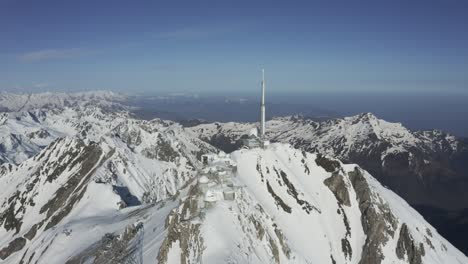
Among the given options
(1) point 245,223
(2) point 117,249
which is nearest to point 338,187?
(1) point 245,223

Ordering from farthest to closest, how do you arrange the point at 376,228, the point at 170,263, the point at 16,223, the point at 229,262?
the point at 16,223
the point at 376,228
the point at 170,263
the point at 229,262

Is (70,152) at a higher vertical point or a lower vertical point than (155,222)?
lower

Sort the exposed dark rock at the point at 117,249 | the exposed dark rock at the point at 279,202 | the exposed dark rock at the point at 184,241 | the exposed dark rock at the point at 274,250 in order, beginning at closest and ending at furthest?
the exposed dark rock at the point at 184,241 < the exposed dark rock at the point at 117,249 < the exposed dark rock at the point at 274,250 < the exposed dark rock at the point at 279,202

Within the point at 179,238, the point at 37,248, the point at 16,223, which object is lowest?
the point at 16,223

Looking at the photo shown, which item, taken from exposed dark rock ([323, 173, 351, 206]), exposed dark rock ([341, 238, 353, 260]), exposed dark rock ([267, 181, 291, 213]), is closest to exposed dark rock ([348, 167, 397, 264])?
exposed dark rock ([341, 238, 353, 260])

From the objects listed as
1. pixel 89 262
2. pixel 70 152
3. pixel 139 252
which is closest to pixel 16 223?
pixel 70 152

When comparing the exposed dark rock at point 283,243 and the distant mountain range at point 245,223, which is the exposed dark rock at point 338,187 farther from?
the exposed dark rock at point 283,243

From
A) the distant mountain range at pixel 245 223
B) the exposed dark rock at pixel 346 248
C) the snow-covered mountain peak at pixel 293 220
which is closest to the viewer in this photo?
the snow-covered mountain peak at pixel 293 220

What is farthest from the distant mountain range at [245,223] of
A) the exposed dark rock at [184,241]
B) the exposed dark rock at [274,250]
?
the exposed dark rock at [274,250]

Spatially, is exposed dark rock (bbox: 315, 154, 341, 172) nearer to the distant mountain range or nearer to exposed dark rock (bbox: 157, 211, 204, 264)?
the distant mountain range

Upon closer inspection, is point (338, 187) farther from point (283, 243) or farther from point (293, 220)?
point (283, 243)

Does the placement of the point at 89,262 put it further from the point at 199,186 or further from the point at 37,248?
the point at 37,248
